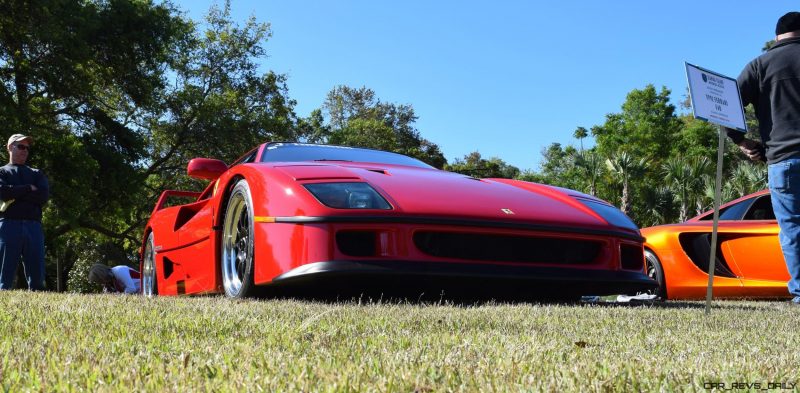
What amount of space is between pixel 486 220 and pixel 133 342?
232 centimetres

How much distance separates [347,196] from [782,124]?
2865 millimetres

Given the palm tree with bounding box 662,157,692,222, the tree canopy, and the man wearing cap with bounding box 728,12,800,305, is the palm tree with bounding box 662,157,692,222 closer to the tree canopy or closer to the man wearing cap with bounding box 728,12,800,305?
the tree canopy

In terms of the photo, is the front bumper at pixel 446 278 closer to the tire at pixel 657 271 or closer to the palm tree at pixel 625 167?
the tire at pixel 657 271

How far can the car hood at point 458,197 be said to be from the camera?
4.05 meters

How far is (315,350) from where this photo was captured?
6.47 feet

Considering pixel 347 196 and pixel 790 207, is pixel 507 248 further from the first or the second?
pixel 790 207

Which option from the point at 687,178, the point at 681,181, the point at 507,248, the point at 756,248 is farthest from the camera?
the point at 681,181

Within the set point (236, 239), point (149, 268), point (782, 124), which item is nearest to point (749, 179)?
point (782, 124)

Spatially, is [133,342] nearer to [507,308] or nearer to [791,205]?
[507,308]

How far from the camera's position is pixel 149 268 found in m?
6.73

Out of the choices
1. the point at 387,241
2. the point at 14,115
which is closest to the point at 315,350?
the point at 387,241

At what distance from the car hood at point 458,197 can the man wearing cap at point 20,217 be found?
3.53 meters

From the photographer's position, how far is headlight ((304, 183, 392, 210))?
3973mm

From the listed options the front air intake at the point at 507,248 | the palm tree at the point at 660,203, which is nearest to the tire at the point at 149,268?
the front air intake at the point at 507,248
